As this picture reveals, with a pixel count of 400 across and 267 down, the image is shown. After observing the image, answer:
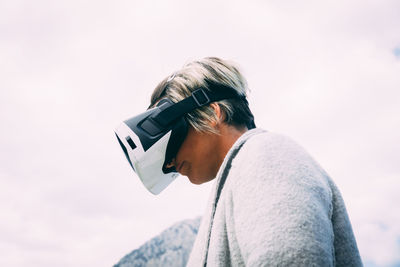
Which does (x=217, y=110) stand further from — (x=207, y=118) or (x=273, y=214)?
(x=273, y=214)

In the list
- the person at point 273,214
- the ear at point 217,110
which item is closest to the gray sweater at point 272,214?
the person at point 273,214

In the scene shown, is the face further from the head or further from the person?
the person

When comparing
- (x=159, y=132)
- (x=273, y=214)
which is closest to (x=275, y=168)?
(x=273, y=214)

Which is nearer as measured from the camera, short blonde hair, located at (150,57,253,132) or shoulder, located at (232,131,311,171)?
shoulder, located at (232,131,311,171)

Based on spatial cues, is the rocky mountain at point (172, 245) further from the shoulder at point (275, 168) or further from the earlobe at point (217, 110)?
the shoulder at point (275, 168)

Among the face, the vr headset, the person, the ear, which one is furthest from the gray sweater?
the vr headset

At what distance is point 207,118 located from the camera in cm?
235

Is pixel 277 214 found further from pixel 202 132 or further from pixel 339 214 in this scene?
pixel 202 132

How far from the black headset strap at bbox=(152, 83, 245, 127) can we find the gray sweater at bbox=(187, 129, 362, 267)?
0.83 m

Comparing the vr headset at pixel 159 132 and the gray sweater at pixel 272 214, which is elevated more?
the vr headset at pixel 159 132

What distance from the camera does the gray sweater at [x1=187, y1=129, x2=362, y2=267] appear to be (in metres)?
1.07

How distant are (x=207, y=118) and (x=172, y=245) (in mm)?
77747

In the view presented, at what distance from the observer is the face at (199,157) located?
2.23 m

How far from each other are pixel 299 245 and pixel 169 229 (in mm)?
81393
